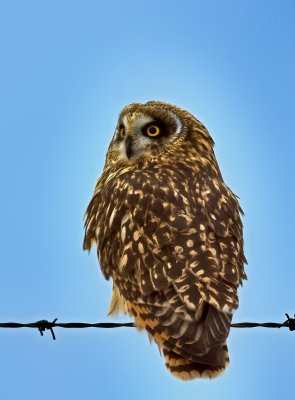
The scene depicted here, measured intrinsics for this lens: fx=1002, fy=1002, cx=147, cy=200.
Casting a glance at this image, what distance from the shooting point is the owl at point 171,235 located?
636 centimetres

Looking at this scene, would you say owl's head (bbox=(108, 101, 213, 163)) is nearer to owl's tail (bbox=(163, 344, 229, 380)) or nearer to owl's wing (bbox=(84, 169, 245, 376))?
owl's wing (bbox=(84, 169, 245, 376))

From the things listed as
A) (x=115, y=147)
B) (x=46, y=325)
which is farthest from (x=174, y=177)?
(x=46, y=325)

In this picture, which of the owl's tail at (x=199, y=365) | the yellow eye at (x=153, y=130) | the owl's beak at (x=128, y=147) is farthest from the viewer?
the yellow eye at (x=153, y=130)

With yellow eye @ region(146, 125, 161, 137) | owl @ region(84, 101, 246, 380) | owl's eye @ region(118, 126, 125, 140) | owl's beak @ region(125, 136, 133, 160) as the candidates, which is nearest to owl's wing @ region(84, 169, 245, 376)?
owl @ region(84, 101, 246, 380)

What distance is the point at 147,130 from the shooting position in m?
8.32

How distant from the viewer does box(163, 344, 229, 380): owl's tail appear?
6207 millimetres

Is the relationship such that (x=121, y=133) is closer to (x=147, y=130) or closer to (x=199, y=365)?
(x=147, y=130)

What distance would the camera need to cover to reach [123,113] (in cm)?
848

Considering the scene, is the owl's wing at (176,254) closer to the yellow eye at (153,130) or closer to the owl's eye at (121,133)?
the yellow eye at (153,130)

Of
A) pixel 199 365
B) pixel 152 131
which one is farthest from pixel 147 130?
pixel 199 365

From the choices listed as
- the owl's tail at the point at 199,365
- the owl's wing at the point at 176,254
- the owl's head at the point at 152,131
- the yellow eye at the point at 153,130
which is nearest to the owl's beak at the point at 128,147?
the owl's head at the point at 152,131

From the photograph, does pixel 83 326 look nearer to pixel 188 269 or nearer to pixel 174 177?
pixel 188 269

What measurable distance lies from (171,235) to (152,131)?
1690 mm

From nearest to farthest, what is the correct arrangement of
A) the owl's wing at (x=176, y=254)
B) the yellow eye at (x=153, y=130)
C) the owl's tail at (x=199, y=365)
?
the owl's tail at (x=199, y=365) < the owl's wing at (x=176, y=254) < the yellow eye at (x=153, y=130)
